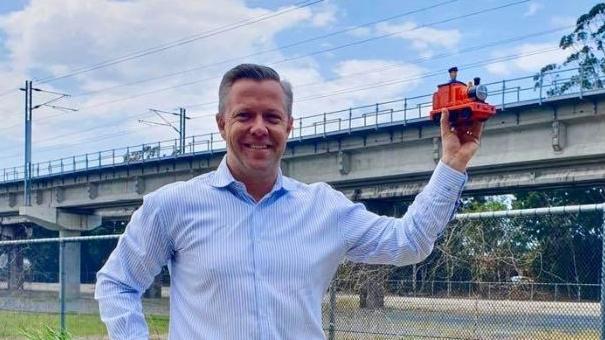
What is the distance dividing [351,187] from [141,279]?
26.6 m

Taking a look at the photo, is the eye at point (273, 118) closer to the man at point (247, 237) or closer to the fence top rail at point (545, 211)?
the man at point (247, 237)

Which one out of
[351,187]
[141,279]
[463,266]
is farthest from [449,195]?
[351,187]

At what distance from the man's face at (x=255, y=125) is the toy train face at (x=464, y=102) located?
1.39 feet

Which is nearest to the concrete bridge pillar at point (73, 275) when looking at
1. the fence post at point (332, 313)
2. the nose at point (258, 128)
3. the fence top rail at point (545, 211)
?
the fence post at point (332, 313)

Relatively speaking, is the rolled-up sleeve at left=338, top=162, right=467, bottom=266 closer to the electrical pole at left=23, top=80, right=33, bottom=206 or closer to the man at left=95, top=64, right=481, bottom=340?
the man at left=95, top=64, right=481, bottom=340

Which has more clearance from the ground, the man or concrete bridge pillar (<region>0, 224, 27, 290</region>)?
the man

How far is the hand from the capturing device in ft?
7.32

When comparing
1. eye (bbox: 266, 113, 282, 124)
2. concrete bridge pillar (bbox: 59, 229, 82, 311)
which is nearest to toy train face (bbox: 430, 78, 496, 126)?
eye (bbox: 266, 113, 282, 124)

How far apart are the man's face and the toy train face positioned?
424 millimetres

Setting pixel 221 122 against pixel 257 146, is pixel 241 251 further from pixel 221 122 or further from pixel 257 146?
pixel 221 122

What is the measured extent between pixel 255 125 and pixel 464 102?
1.75ft

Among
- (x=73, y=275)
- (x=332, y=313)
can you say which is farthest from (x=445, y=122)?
(x=73, y=275)

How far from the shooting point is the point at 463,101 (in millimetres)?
2166

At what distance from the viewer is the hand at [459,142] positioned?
2232 mm
